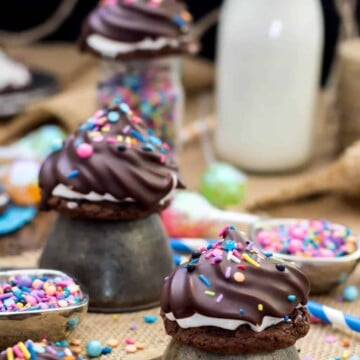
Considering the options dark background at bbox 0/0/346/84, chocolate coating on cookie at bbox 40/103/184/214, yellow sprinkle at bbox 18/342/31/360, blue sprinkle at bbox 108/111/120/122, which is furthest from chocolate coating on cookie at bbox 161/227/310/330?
dark background at bbox 0/0/346/84

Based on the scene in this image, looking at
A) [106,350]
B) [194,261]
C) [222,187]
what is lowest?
[222,187]

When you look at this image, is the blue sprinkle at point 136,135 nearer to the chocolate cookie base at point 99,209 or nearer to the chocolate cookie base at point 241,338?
the chocolate cookie base at point 99,209

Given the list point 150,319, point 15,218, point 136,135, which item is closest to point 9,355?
point 150,319

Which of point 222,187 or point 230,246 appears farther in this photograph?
point 222,187

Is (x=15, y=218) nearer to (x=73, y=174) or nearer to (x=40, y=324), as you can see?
(x=73, y=174)

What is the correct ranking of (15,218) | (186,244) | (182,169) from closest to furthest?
1. (186,244)
2. (15,218)
3. (182,169)

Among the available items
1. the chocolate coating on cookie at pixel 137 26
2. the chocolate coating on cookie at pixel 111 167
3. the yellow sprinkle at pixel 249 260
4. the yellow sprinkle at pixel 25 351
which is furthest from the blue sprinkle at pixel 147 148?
the chocolate coating on cookie at pixel 137 26
